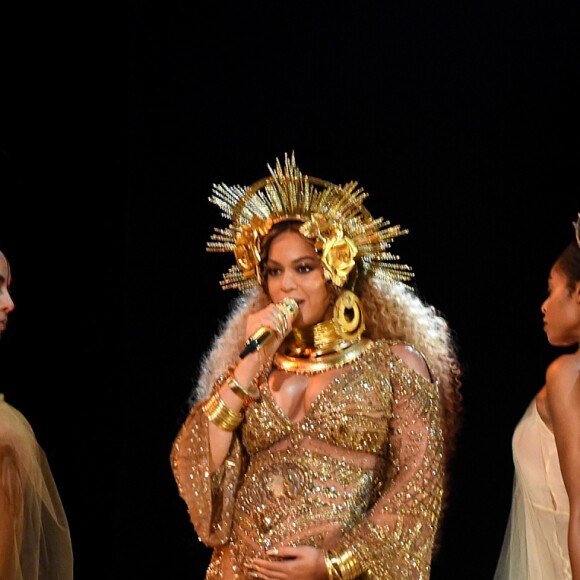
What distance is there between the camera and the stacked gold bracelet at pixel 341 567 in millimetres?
3133

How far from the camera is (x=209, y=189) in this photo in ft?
14.5

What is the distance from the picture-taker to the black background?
4121 mm

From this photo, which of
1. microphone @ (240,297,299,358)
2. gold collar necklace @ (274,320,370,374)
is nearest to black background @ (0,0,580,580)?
gold collar necklace @ (274,320,370,374)

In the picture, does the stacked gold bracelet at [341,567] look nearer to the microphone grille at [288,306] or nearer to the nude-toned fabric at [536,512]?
the nude-toned fabric at [536,512]

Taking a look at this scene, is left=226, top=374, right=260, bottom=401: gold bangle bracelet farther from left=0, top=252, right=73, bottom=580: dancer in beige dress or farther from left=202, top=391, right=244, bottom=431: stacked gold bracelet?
left=0, top=252, right=73, bottom=580: dancer in beige dress

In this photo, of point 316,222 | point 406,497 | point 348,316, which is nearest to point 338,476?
point 406,497

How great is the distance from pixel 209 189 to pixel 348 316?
1.14 m

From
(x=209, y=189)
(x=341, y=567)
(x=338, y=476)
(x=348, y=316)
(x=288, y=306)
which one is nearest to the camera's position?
(x=341, y=567)

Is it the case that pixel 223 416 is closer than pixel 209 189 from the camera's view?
Yes

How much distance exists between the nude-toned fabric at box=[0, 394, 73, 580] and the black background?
0.72 meters

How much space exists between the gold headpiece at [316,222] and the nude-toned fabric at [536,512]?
0.58 meters

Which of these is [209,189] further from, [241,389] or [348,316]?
[241,389]

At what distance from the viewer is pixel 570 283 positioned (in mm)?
3285

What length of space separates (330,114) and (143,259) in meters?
0.82
